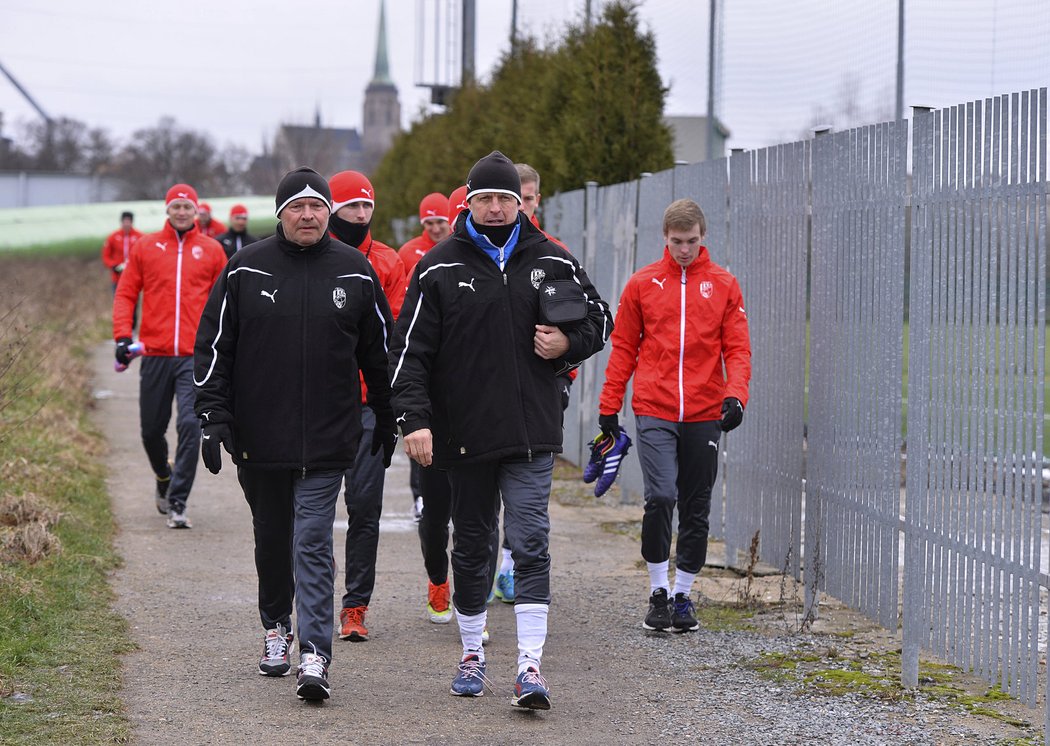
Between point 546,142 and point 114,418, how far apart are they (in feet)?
18.0

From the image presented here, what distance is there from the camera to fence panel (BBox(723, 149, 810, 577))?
7.57m

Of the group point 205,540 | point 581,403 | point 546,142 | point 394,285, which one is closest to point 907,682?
point 394,285

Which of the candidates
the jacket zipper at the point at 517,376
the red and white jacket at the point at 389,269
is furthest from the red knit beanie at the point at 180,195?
the jacket zipper at the point at 517,376

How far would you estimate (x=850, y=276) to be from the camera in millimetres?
6750

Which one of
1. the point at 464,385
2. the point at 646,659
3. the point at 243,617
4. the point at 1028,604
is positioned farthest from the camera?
the point at 243,617

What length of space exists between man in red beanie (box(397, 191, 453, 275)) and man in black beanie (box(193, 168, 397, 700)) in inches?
95.0

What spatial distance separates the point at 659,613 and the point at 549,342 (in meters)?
1.94

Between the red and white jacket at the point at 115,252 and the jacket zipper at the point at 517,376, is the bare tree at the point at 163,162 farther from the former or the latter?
the jacket zipper at the point at 517,376

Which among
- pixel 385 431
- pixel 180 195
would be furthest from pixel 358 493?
pixel 180 195

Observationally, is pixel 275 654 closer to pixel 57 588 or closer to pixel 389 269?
pixel 57 588

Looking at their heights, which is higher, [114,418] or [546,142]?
[546,142]

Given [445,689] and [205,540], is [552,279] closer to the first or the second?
[445,689]

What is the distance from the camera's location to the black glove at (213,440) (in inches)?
224

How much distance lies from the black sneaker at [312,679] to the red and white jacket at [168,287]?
14.4 feet
